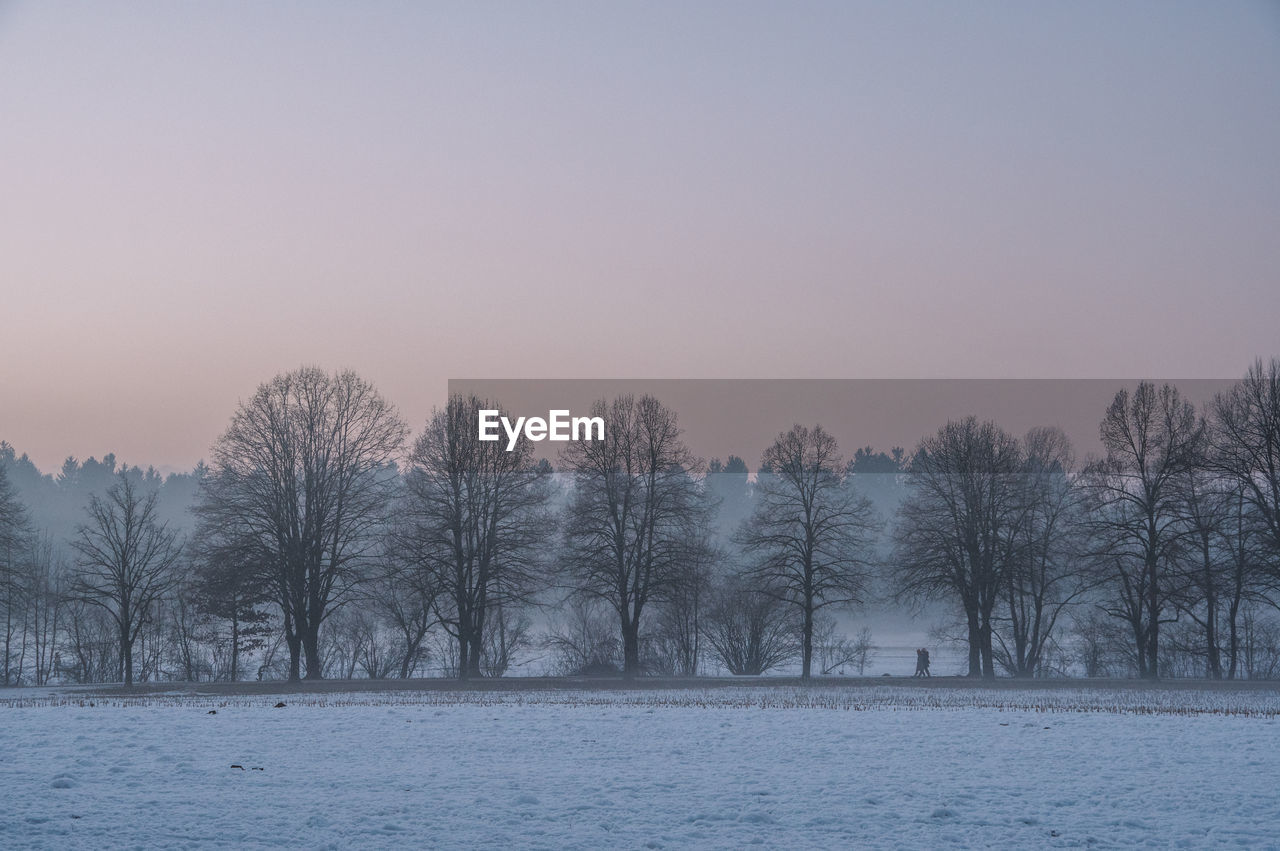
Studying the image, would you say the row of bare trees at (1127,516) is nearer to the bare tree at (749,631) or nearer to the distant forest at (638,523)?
the distant forest at (638,523)

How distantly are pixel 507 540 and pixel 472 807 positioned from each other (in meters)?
32.6

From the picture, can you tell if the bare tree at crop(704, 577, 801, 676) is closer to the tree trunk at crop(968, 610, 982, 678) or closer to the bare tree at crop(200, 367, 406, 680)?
the tree trunk at crop(968, 610, 982, 678)

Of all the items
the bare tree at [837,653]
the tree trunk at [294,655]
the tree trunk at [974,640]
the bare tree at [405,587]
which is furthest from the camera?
the bare tree at [837,653]

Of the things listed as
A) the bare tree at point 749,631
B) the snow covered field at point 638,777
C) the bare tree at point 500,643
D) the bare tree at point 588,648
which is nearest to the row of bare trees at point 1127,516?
the bare tree at point 749,631

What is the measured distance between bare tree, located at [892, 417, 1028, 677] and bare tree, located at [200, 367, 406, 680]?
2612 centimetres

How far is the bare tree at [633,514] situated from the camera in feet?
152

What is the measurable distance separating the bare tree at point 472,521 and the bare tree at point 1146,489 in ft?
86.6

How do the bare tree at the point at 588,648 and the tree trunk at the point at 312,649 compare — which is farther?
the bare tree at the point at 588,648

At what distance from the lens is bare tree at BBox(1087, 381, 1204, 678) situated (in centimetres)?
4428

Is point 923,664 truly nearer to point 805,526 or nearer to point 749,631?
point 805,526

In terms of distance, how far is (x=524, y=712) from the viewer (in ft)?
78.5

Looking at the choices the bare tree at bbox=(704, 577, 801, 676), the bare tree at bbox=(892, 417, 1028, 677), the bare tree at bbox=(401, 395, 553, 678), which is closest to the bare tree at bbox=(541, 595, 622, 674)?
the bare tree at bbox=(401, 395, 553, 678)

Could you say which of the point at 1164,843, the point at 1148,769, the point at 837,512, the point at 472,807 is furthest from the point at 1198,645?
the point at 472,807

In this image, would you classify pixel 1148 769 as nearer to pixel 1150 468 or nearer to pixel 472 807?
pixel 472 807
